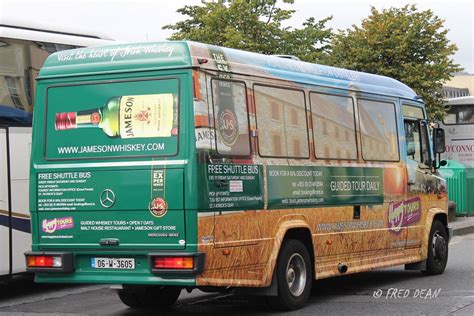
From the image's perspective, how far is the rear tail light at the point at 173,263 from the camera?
27.4 ft

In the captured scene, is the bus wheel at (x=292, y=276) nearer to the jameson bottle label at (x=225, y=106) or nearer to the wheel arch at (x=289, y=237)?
the wheel arch at (x=289, y=237)

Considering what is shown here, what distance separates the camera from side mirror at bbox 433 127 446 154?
44.0 ft

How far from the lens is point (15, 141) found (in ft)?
38.3

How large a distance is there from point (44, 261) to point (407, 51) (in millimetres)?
25833

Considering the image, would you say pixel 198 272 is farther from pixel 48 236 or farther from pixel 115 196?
pixel 48 236

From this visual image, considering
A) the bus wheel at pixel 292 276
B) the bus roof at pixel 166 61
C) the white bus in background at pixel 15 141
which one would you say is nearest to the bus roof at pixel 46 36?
the white bus in background at pixel 15 141

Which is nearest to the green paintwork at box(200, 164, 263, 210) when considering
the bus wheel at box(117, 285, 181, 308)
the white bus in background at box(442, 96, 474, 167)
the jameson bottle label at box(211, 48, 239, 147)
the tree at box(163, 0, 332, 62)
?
the jameson bottle label at box(211, 48, 239, 147)

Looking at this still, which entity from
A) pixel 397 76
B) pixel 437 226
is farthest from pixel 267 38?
pixel 437 226

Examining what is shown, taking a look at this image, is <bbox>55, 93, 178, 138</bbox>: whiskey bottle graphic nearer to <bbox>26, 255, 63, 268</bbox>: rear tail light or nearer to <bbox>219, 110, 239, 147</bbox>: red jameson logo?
<bbox>219, 110, 239, 147</bbox>: red jameson logo

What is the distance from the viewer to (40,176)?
9.33m

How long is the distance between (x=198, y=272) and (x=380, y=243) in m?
4.08

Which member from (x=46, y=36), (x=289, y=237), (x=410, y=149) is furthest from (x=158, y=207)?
(x=410, y=149)

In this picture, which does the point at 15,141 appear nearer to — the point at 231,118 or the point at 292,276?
the point at 231,118

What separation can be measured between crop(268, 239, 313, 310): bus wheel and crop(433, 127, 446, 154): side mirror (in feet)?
13.9
